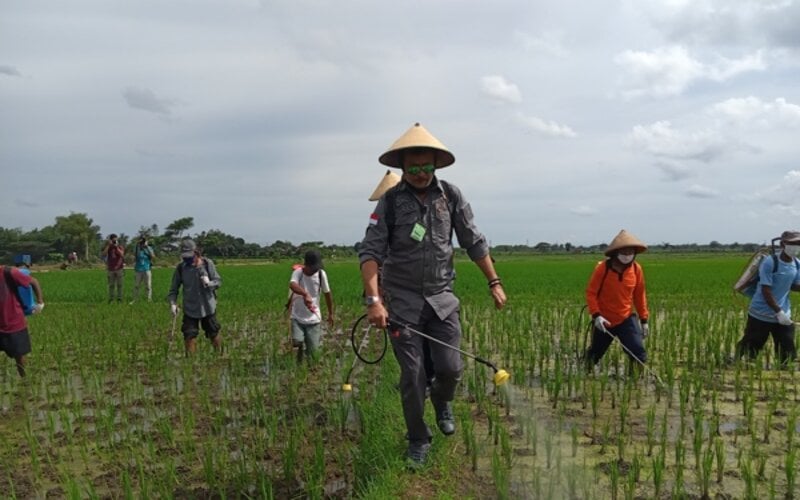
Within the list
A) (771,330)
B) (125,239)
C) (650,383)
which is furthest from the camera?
(125,239)

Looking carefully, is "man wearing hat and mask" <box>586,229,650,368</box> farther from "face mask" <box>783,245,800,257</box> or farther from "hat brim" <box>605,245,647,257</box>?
"face mask" <box>783,245,800,257</box>

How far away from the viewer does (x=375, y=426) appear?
3441mm

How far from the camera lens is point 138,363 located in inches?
247

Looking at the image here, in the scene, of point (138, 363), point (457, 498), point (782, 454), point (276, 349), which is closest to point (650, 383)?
point (782, 454)

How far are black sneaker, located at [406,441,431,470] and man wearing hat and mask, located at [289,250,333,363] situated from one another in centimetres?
283

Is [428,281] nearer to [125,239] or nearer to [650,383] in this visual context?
[650,383]

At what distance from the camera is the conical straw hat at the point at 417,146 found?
2982 millimetres

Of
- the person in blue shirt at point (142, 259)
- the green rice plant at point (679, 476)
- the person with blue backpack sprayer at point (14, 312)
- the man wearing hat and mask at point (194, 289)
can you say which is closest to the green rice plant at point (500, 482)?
the green rice plant at point (679, 476)

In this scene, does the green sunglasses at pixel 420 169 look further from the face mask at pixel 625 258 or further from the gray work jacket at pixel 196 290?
the gray work jacket at pixel 196 290

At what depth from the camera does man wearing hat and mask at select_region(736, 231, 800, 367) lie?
5.09 meters

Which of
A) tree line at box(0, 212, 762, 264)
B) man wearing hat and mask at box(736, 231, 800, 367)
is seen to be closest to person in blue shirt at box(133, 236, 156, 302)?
man wearing hat and mask at box(736, 231, 800, 367)

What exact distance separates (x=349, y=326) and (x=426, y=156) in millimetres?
6338

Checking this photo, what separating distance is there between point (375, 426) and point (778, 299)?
4046mm

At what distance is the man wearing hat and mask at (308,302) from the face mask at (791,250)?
14.1 feet
